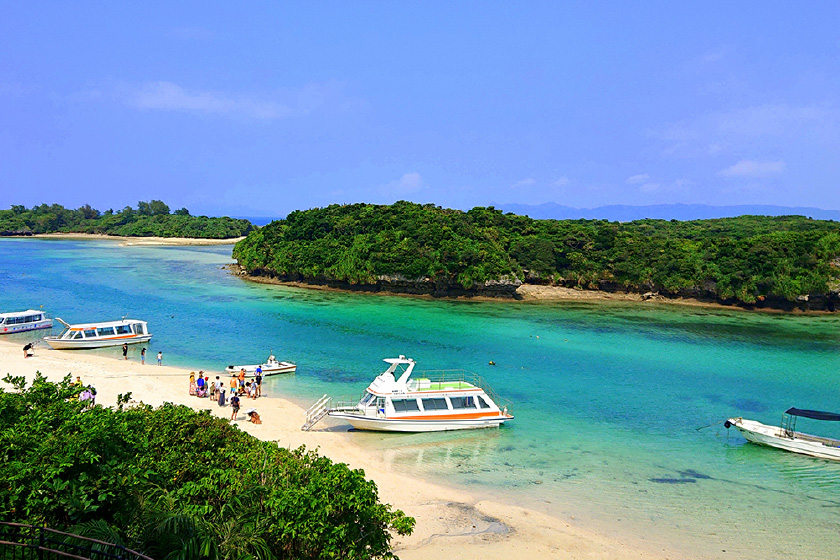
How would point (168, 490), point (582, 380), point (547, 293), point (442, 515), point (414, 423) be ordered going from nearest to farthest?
point (168, 490) → point (442, 515) → point (414, 423) → point (582, 380) → point (547, 293)

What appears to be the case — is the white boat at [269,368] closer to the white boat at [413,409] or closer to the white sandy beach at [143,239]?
the white boat at [413,409]

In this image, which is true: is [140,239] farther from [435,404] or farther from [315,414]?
[435,404]

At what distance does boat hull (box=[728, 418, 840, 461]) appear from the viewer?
73.8 feet

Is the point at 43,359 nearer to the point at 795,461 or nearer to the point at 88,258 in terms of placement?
the point at 795,461

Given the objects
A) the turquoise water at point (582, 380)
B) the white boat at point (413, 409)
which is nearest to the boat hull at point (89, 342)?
the turquoise water at point (582, 380)

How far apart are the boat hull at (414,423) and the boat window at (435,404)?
511 millimetres

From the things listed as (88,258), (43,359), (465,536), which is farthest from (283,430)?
(88,258)

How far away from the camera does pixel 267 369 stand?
1206 inches

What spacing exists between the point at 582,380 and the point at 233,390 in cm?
1912

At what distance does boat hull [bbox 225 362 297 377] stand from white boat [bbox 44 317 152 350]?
10035mm

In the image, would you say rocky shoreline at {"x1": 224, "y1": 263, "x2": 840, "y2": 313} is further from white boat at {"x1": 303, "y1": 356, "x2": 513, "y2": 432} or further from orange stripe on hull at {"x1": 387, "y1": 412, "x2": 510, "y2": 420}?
orange stripe on hull at {"x1": 387, "y1": 412, "x2": 510, "y2": 420}

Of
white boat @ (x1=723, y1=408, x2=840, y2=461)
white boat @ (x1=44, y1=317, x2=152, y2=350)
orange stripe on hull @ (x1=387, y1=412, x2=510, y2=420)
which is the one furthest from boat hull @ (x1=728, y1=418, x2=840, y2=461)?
white boat @ (x1=44, y1=317, x2=152, y2=350)

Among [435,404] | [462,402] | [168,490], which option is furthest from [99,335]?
[168,490]

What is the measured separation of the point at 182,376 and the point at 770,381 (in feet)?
111
